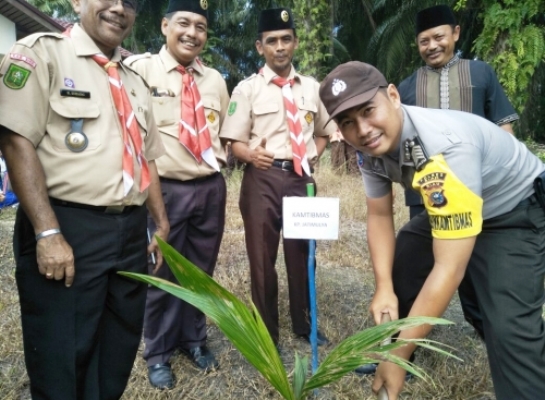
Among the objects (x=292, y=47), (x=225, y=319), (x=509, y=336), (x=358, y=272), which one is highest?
(x=292, y=47)

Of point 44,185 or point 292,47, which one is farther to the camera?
point 292,47

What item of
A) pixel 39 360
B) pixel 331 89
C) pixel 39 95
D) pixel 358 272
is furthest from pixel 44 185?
pixel 358 272

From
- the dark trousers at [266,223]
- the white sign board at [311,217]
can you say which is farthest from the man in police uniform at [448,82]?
the dark trousers at [266,223]

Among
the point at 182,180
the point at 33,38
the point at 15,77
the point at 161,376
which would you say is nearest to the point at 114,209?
the point at 15,77

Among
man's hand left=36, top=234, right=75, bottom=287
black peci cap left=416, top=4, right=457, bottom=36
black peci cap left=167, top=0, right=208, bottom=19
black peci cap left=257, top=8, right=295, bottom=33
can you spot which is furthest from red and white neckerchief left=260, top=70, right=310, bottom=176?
man's hand left=36, top=234, right=75, bottom=287

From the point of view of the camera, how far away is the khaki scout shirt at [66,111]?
67.5 inches

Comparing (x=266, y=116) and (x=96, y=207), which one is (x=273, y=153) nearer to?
(x=266, y=116)

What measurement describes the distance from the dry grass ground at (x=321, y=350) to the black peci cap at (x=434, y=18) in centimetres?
197

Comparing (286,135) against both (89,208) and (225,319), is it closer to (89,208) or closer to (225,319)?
(89,208)

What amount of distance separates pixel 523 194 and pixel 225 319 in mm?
1577

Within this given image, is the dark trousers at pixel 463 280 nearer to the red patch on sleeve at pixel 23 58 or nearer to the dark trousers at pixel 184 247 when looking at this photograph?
the dark trousers at pixel 184 247

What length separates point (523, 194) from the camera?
216cm

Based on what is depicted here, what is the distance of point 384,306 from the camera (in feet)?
6.98

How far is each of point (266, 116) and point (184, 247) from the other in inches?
37.4
